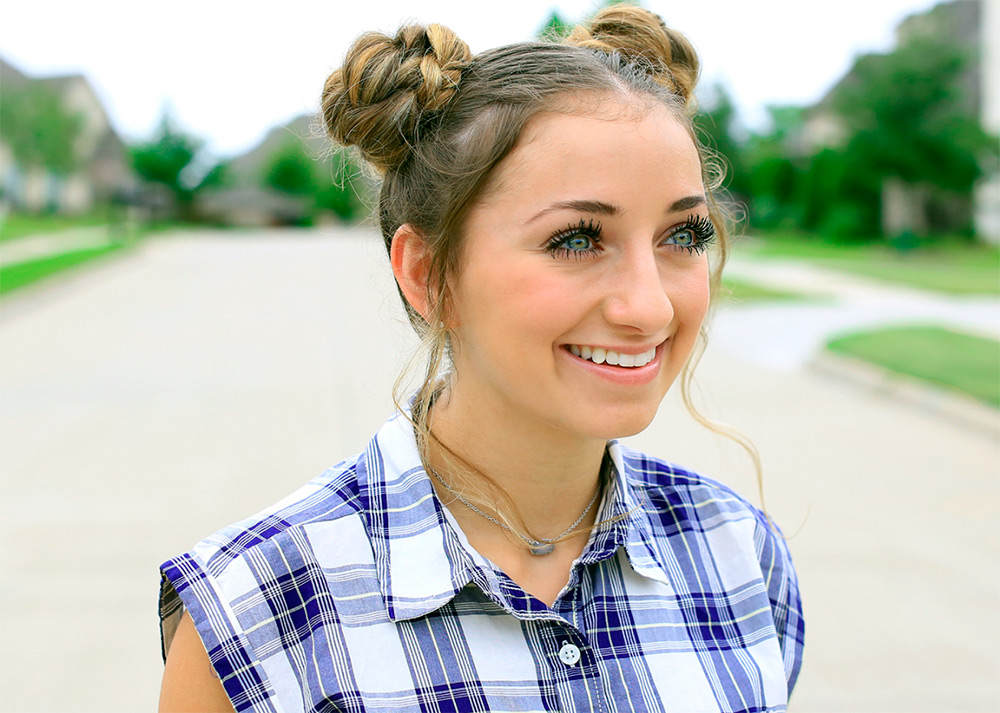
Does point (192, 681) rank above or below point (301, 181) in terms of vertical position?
below

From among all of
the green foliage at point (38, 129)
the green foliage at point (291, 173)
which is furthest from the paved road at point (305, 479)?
the green foliage at point (291, 173)

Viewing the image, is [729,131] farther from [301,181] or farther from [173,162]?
[173,162]

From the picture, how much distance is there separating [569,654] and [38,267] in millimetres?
21456

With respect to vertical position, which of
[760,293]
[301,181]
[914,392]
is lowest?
[914,392]

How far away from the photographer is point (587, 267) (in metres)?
1.46

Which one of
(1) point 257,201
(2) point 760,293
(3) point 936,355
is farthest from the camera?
(1) point 257,201

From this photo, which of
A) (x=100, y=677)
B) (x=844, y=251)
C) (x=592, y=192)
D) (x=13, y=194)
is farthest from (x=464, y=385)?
(x=13, y=194)

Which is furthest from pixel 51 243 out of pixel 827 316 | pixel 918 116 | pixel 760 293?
pixel 918 116

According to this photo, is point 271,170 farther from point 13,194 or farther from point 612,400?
point 612,400

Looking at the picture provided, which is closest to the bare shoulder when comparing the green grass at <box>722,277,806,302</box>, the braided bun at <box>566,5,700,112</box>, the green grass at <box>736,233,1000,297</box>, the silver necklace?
the silver necklace

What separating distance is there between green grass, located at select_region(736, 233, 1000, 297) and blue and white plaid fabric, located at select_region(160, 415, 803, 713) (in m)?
17.5

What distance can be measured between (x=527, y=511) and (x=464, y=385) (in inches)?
9.6

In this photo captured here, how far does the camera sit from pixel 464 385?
1.71 metres

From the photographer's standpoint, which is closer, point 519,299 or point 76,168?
point 519,299
